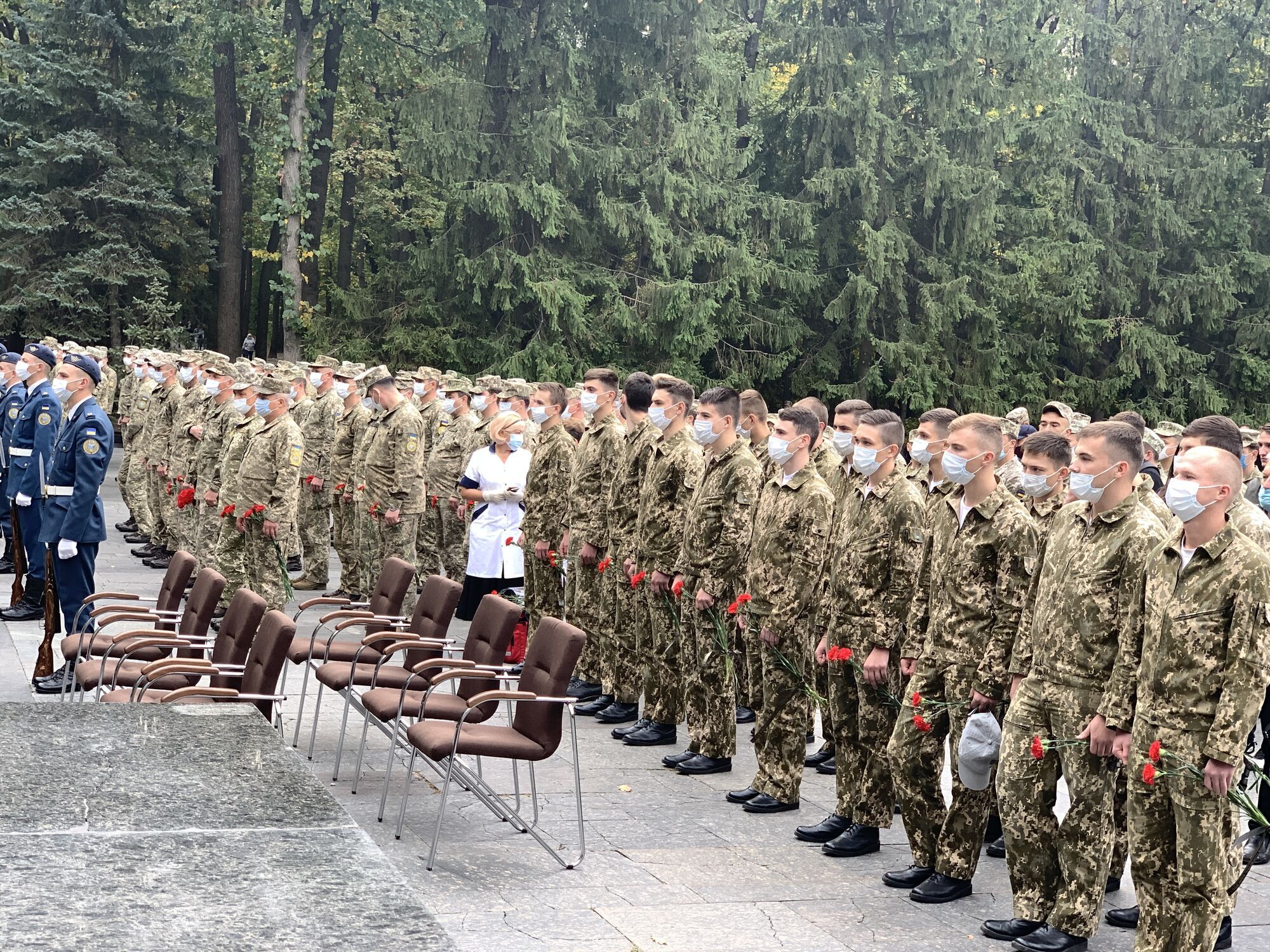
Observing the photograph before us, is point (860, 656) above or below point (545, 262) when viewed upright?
below

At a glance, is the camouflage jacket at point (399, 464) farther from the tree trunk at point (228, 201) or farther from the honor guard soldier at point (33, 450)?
the tree trunk at point (228, 201)

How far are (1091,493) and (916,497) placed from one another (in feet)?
4.48

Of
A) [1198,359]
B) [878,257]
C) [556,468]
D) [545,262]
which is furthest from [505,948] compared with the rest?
[1198,359]

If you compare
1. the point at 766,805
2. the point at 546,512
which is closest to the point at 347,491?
the point at 546,512

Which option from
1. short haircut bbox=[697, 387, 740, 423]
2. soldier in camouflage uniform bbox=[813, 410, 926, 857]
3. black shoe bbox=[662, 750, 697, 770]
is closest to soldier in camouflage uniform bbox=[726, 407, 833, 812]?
soldier in camouflage uniform bbox=[813, 410, 926, 857]

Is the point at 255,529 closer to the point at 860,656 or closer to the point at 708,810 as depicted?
the point at 708,810

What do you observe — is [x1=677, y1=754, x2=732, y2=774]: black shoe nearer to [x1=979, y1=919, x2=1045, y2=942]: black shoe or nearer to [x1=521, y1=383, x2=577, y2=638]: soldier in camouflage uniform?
[x1=521, y1=383, x2=577, y2=638]: soldier in camouflage uniform

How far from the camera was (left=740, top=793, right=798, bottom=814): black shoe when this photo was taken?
7.51m

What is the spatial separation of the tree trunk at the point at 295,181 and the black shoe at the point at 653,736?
24.5 m

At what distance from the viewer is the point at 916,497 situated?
22.6 ft

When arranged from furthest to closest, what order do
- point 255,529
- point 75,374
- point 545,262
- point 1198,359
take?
1. point 1198,359
2. point 545,262
3. point 255,529
4. point 75,374

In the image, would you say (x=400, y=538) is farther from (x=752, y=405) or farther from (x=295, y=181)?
(x=295, y=181)

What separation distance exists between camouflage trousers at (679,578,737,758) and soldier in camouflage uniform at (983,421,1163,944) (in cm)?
271

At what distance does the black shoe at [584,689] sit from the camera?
1029cm
